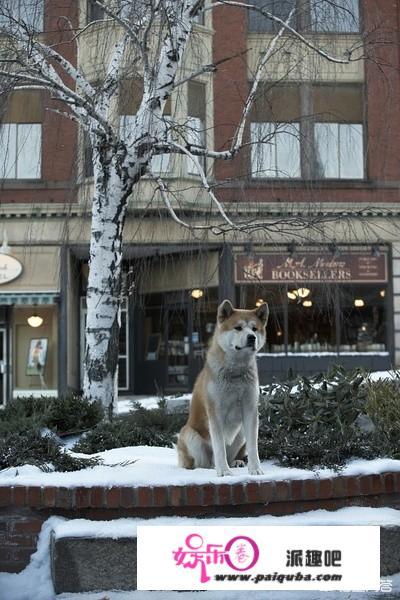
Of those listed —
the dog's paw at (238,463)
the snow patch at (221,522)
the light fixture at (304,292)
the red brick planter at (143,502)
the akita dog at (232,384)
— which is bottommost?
the snow patch at (221,522)

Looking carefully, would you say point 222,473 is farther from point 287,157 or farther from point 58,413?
point 287,157

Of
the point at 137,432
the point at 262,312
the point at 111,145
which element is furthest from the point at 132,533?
the point at 111,145

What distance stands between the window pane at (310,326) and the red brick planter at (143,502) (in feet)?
41.0

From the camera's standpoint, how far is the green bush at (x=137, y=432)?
20.5ft

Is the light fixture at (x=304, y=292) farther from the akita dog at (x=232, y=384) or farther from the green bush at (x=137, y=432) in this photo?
the akita dog at (x=232, y=384)

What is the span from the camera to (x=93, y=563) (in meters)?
4.35

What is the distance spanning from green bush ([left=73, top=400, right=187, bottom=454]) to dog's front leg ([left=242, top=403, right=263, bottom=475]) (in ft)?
5.93

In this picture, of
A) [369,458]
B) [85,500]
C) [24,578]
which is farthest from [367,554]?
[24,578]

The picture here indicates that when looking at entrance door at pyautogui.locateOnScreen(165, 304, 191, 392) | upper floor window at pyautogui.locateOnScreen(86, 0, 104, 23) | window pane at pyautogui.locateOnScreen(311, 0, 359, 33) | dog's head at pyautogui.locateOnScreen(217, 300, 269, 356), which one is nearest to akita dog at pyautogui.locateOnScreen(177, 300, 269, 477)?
dog's head at pyautogui.locateOnScreen(217, 300, 269, 356)

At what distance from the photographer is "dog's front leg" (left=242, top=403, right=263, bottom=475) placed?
470 centimetres

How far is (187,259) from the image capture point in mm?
17281

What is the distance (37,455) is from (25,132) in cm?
1176

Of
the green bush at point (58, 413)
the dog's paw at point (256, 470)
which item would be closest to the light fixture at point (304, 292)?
the green bush at point (58, 413)

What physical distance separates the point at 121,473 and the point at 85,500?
35 cm
